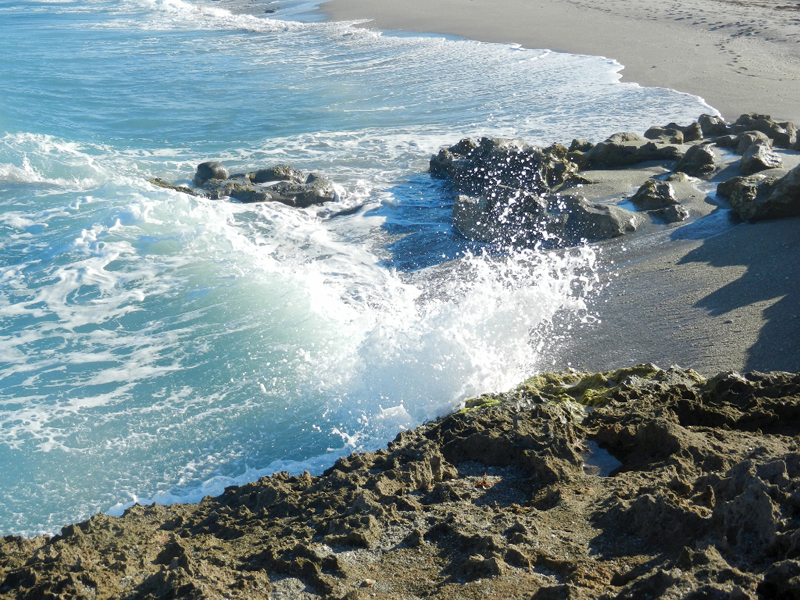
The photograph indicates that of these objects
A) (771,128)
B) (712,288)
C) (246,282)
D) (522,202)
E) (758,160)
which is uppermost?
(771,128)

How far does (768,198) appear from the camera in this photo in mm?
7527

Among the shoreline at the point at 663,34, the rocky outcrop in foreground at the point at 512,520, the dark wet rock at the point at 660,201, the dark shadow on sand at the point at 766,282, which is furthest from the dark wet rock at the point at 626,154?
the rocky outcrop in foreground at the point at 512,520

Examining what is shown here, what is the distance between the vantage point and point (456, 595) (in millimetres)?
2771

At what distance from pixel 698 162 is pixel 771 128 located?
88.6 inches

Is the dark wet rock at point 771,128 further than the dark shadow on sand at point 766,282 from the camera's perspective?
Yes

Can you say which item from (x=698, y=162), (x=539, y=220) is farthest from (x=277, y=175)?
(x=698, y=162)

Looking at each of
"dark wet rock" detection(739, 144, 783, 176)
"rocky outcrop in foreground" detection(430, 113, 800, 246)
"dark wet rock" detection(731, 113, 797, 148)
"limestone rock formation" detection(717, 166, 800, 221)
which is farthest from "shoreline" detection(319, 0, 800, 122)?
"limestone rock formation" detection(717, 166, 800, 221)

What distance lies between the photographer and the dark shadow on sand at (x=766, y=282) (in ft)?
17.3

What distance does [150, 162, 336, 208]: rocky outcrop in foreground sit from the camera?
32.7 feet

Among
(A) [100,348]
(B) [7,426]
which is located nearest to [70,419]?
(B) [7,426]

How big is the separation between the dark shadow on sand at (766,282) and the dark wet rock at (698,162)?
6.69 ft

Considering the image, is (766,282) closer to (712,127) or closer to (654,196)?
(654,196)

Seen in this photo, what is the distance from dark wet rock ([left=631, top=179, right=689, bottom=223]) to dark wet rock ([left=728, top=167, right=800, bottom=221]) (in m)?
0.59

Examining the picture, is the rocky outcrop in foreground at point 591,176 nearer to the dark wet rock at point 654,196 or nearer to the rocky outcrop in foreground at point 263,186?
the dark wet rock at point 654,196
